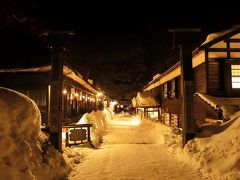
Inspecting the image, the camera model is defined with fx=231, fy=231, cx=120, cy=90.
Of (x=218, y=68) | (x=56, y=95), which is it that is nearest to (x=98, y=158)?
(x=56, y=95)

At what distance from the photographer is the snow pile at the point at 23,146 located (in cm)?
531

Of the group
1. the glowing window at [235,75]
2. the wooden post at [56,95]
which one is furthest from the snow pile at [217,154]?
the glowing window at [235,75]

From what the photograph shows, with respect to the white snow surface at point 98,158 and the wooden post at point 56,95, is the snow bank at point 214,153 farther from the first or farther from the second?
the wooden post at point 56,95

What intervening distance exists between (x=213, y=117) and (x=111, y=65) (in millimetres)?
71933

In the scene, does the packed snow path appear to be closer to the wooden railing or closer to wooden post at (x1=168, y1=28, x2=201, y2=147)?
the wooden railing

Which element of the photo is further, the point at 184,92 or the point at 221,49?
the point at 221,49

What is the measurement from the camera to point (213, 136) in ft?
28.3

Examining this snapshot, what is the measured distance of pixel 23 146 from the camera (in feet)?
19.5

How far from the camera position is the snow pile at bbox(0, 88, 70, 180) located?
5312mm

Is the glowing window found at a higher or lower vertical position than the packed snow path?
higher

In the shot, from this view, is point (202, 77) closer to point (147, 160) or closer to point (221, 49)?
point (221, 49)

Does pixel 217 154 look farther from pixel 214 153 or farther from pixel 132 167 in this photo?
pixel 132 167

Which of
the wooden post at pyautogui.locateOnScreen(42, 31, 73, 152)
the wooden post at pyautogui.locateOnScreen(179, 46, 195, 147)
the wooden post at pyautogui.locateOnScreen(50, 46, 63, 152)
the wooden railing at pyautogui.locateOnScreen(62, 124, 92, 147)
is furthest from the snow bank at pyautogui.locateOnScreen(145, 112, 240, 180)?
the wooden post at pyautogui.locateOnScreen(42, 31, 73, 152)

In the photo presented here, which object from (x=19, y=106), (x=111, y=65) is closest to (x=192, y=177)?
(x=19, y=106)
